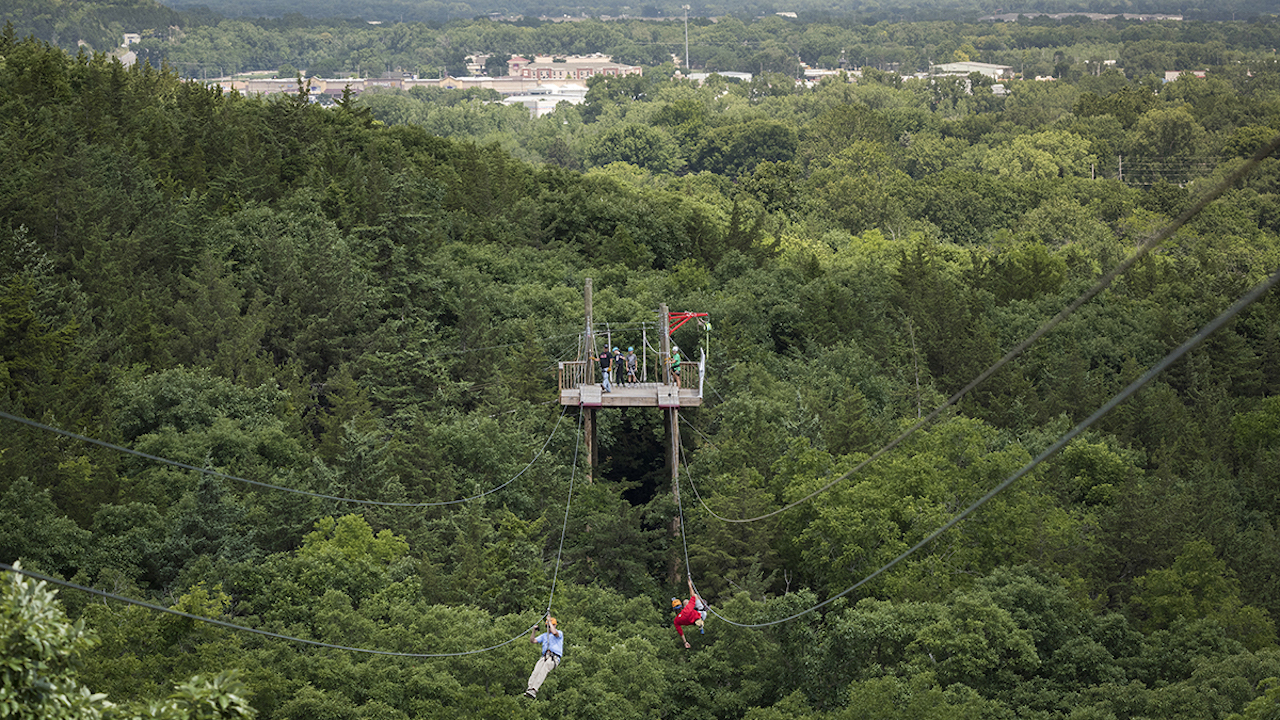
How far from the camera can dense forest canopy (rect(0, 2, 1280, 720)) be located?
28562 millimetres

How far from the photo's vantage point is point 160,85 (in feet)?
241

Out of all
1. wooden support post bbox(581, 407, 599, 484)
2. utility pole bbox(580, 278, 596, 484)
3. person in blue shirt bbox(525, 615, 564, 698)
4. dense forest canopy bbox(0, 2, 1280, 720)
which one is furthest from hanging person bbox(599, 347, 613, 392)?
person in blue shirt bbox(525, 615, 564, 698)

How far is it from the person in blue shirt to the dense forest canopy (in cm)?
76

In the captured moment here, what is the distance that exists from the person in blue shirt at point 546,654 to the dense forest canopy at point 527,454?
0.76 m

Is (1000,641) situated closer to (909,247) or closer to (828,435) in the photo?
(828,435)

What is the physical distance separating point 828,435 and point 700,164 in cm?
13261

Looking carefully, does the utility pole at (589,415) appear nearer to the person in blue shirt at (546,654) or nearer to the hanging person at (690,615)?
the hanging person at (690,615)

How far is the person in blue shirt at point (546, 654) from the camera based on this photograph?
26.9 meters

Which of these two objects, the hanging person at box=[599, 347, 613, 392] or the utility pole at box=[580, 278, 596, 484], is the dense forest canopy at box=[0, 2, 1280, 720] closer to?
the utility pole at box=[580, 278, 596, 484]

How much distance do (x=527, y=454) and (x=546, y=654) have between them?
14.0 m

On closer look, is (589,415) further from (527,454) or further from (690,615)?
(690,615)

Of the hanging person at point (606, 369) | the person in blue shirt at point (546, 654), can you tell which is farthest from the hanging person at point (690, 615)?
the hanging person at point (606, 369)

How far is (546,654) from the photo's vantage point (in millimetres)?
27203

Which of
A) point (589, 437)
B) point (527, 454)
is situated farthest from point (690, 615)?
point (589, 437)
